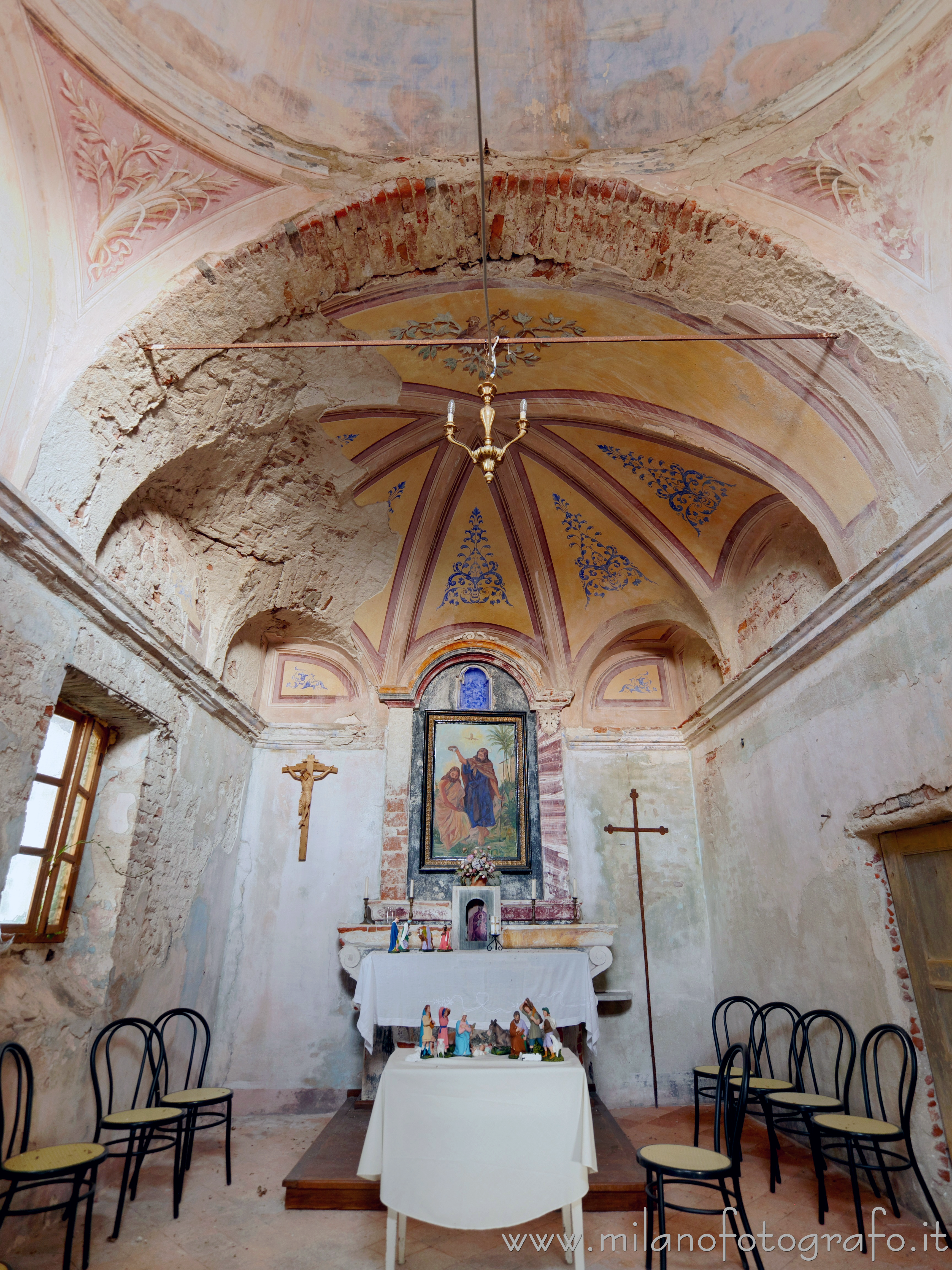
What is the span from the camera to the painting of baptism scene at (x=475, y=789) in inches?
281

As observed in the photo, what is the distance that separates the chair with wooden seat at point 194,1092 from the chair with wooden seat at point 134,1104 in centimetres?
8

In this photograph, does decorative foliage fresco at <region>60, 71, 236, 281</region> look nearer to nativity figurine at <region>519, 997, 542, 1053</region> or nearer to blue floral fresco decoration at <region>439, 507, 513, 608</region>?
blue floral fresco decoration at <region>439, 507, 513, 608</region>

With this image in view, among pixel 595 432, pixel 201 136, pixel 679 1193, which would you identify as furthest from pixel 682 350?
pixel 679 1193

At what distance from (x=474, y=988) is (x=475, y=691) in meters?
2.98

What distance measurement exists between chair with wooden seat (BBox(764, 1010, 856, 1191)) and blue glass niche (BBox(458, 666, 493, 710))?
13.2ft

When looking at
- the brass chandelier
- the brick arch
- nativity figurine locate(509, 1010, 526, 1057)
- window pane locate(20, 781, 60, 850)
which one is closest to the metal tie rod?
the brick arch

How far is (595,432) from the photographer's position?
20.9 ft

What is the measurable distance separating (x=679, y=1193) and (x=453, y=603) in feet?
17.3

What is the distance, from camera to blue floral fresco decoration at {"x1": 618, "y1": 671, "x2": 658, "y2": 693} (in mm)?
8070

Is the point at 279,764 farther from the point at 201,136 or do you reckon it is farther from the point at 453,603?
the point at 201,136

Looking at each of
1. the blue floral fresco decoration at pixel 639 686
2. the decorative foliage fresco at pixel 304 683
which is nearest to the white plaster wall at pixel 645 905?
the blue floral fresco decoration at pixel 639 686

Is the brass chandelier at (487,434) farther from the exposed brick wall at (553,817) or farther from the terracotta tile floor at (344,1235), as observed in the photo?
the exposed brick wall at (553,817)

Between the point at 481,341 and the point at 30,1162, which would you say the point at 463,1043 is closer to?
the point at 30,1162

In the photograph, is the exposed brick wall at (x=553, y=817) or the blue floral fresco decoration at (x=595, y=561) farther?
the blue floral fresco decoration at (x=595, y=561)
